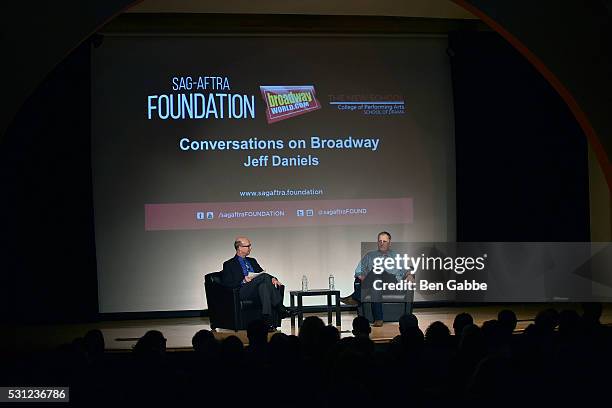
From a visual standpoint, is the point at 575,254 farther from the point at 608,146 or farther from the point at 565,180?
the point at 608,146

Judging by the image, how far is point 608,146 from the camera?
6.13 m

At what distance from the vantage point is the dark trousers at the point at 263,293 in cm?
785

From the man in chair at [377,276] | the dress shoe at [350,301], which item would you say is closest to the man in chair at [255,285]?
the dress shoe at [350,301]

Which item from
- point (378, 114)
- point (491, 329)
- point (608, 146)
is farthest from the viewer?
point (378, 114)

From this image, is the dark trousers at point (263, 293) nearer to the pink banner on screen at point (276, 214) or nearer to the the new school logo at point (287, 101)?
the pink banner on screen at point (276, 214)

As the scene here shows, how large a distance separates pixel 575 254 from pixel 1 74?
7.07 metres

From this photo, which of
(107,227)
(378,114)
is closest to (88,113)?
(107,227)

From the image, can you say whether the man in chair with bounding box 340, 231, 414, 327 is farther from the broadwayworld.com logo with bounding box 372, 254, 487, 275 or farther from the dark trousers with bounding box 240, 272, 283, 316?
the dark trousers with bounding box 240, 272, 283, 316

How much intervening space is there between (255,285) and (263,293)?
5.0 inches

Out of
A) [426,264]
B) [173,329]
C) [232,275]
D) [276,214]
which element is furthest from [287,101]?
[173,329]

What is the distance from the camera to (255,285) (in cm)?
793

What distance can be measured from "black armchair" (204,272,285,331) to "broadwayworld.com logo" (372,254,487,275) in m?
0.98

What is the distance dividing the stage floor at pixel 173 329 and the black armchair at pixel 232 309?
0.11 m

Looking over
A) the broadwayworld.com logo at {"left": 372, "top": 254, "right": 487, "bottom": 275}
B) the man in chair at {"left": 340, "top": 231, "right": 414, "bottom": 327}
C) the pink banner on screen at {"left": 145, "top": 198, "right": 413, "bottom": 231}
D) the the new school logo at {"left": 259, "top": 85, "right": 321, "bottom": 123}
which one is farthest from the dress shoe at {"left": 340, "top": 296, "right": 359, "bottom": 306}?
the the new school logo at {"left": 259, "top": 85, "right": 321, "bottom": 123}
